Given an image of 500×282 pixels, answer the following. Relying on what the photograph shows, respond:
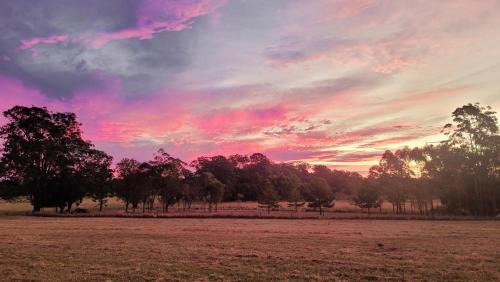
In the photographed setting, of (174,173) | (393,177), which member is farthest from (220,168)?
(393,177)

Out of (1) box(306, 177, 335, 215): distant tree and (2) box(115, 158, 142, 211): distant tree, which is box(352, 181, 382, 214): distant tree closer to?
(1) box(306, 177, 335, 215): distant tree

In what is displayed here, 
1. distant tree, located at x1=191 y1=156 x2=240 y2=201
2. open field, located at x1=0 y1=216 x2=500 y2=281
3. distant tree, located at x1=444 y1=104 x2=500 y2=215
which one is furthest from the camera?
distant tree, located at x1=191 y1=156 x2=240 y2=201

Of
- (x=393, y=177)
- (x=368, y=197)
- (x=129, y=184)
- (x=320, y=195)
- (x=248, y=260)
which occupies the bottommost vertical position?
(x=248, y=260)

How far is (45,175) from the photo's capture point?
90938mm

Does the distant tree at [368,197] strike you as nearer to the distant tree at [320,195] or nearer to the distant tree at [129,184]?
the distant tree at [320,195]

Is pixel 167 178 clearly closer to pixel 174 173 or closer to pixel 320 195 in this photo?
pixel 174 173

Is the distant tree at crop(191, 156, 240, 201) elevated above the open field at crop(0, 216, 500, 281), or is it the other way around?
the distant tree at crop(191, 156, 240, 201)

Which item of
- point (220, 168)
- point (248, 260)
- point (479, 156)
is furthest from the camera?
point (220, 168)

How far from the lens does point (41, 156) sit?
90.2 meters

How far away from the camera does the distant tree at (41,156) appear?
3369 inches

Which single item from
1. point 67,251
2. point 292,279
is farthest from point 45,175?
point 292,279

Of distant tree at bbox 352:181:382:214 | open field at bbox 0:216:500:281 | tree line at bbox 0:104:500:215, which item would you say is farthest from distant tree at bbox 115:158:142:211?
open field at bbox 0:216:500:281

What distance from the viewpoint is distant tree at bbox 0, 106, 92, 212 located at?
281ft

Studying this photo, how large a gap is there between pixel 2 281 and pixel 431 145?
306 feet
